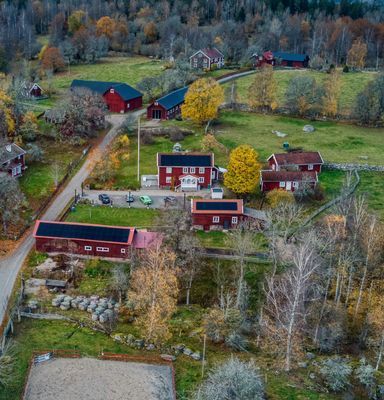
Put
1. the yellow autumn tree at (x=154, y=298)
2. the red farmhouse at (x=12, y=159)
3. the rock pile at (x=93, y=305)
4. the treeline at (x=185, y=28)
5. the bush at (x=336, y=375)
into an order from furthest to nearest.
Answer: the treeline at (x=185, y=28)
the red farmhouse at (x=12, y=159)
the rock pile at (x=93, y=305)
the yellow autumn tree at (x=154, y=298)
the bush at (x=336, y=375)

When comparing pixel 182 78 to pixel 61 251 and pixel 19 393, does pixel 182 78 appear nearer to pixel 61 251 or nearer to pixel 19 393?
pixel 61 251

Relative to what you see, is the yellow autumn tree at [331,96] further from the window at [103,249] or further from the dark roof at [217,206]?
the window at [103,249]

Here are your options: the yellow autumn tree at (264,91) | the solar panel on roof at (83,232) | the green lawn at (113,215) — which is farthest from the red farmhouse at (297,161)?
the solar panel on roof at (83,232)

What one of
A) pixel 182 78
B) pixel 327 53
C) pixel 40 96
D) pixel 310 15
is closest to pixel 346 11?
pixel 310 15

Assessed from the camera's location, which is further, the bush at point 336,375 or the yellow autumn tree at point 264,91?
the yellow autumn tree at point 264,91

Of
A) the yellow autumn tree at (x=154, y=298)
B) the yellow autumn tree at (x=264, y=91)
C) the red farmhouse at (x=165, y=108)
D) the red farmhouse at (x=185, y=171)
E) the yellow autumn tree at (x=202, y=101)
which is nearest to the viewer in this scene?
the yellow autumn tree at (x=154, y=298)

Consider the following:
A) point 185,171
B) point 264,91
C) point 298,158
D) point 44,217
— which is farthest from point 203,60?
point 44,217

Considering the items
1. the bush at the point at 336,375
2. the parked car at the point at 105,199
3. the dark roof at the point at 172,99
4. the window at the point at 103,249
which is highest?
the dark roof at the point at 172,99
